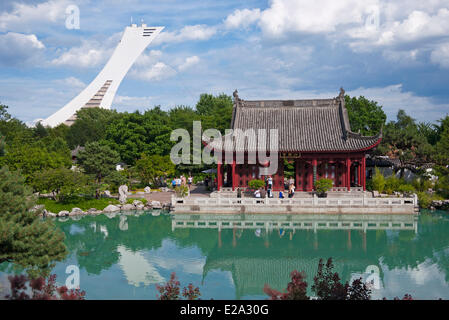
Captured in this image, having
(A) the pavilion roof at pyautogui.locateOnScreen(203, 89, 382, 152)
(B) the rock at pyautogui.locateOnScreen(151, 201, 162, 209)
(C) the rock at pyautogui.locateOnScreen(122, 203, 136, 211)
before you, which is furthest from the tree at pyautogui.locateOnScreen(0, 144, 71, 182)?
(A) the pavilion roof at pyautogui.locateOnScreen(203, 89, 382, 152)

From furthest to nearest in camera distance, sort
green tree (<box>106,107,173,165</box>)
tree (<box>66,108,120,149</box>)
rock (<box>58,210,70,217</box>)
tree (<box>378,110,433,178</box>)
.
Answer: tree (<box>66,108,120,149</box>) < green tree (<box>106,107,173,165</box>) < tree (<box>378,110,433,178</box>) < rock (<box>58,210,70,217</box>)

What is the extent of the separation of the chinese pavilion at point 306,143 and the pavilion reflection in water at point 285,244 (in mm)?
5008

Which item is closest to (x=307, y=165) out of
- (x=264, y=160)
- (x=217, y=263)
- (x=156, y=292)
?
(x=264, y=160)

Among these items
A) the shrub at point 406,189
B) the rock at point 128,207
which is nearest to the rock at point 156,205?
the rock at point 128,207

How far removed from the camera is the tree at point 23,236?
25.6ft

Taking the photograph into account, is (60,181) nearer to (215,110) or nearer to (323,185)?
(323,185)

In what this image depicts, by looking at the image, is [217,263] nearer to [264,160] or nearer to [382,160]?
[264,160]

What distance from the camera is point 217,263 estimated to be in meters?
13.9

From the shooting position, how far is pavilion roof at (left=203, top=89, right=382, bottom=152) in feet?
80.3

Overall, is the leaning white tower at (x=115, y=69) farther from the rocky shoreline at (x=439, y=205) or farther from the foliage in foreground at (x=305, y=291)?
the foliage in foreground at (x=305, y=291)

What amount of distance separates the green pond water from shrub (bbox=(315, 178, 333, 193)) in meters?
2.96

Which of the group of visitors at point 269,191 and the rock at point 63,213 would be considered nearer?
the rock at point 63,213

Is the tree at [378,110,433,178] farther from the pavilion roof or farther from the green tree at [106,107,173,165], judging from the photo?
the green tree at [106,107,173,165]

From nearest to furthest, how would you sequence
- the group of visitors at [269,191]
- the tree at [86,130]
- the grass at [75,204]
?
the grass at [75,204]
the group of visitors at [269,191]
the tree at [86,130]
